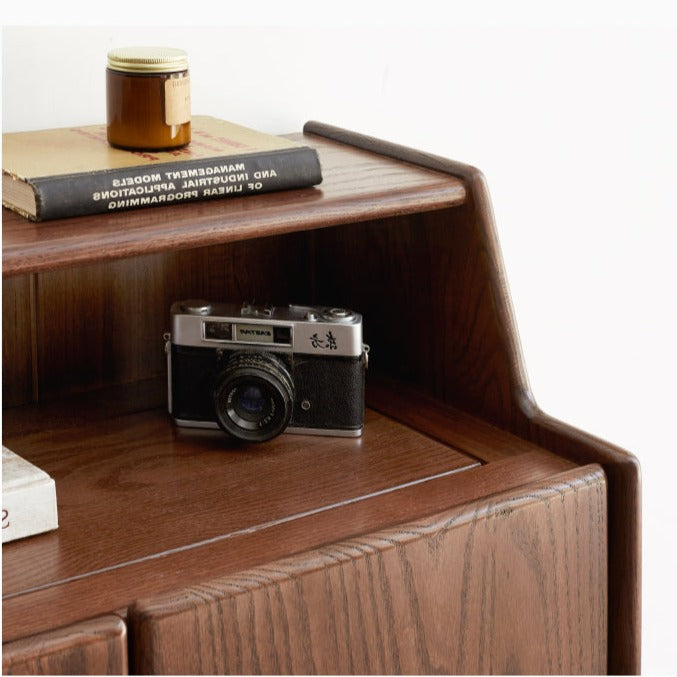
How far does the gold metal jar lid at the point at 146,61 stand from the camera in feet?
3.48

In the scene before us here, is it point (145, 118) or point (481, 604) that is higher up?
point (145, 118)

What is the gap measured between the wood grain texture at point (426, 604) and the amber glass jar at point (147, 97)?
403mm

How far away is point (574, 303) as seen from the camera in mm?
1670

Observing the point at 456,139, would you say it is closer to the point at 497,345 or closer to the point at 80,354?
the point at 497,345

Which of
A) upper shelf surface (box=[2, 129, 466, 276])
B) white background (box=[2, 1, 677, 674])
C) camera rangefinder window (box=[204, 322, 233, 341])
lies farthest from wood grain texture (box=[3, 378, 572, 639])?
white background (box=[2, 1, 677, 674])


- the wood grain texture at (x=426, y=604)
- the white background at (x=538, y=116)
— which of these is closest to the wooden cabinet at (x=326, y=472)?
the wood grain texture at (x=426, y=604)

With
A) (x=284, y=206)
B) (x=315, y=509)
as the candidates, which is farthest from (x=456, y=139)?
(x=315, y=509)

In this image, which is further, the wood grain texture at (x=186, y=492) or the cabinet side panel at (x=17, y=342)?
the cabinet side panel at (x=17, y=342)

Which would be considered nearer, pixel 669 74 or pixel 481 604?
pixel 481 604

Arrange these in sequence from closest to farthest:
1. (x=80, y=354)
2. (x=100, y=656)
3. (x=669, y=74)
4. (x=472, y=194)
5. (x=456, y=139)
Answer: (x=100, y=656) → (x=472, y=194) → (x=80, y=354) → (x=456, y=139) → (x=669, y=74)

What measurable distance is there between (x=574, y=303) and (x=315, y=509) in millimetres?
737

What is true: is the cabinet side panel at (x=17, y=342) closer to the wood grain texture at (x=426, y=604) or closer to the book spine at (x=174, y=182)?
the book spine at (x=174, y=182)

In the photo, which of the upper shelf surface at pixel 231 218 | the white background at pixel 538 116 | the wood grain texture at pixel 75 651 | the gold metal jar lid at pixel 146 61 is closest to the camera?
the wood grain texture at pixel 75 651

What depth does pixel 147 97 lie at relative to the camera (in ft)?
3.52
